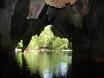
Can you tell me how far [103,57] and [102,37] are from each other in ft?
8.71

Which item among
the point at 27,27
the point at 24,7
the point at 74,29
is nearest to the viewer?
the point at 24,7

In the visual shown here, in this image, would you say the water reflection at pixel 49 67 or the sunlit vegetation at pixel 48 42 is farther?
the sunlit vegetation at pixel 48 42

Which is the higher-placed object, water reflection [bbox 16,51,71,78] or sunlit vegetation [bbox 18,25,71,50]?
sunlit vegetation [bbox 18,25,71,50]

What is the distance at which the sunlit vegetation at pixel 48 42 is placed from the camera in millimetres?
88125

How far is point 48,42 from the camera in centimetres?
9056

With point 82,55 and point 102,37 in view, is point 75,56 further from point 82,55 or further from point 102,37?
point 102,37

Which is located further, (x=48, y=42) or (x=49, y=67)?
(x=48, y=42)

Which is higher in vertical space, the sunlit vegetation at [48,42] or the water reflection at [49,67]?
the sunlit vegetation at [48,42]

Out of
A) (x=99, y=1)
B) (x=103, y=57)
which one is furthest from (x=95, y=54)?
(x=99, y=1)

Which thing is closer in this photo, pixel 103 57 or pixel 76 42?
pixel 103 57

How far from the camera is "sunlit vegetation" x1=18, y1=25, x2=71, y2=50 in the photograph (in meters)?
88.1

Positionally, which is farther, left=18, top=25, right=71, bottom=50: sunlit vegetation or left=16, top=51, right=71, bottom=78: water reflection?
left=18, top=25, right=71, bottom=50: sunlit vegetation

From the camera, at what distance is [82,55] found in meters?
46.4

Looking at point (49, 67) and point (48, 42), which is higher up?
point (48, 42)
